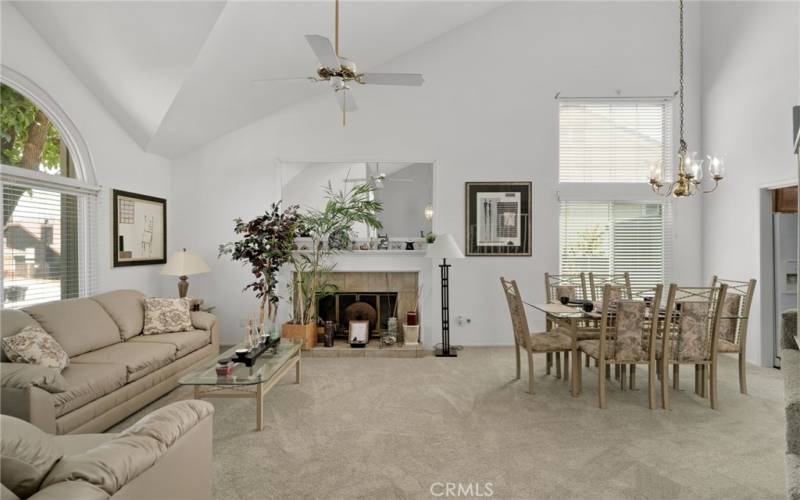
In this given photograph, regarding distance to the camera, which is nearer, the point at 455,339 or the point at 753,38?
the point at 753,38

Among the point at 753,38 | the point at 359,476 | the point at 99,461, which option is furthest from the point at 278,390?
the point at 753,38

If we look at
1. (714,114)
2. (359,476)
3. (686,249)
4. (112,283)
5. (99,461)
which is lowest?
(359,476)

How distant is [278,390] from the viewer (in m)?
3.89

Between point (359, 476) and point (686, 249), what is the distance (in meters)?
5.43

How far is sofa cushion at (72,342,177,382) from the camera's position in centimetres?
328

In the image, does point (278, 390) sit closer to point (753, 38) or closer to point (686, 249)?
point (686, 249)

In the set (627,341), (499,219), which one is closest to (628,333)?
(627,341)

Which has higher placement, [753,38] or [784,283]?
[753,38]

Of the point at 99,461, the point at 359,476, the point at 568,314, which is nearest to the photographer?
the point at 99,461

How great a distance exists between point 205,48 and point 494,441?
13.1 ft

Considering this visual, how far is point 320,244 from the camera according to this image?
546 centimetres

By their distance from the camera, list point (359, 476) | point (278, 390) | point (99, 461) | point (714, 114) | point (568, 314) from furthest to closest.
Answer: point (714, 114) < point (278, 390) < point (568, 314) < point (359, 476) < point (99, 461)

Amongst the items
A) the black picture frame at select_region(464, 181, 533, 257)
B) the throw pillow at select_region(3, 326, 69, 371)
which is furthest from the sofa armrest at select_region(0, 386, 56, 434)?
the black picture frame at select_region(464, 181, 533, 257)

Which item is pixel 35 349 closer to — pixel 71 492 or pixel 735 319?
pixel 71 492
